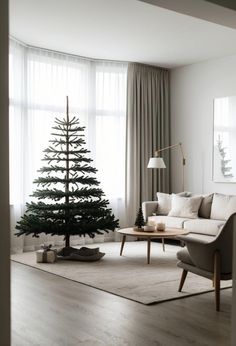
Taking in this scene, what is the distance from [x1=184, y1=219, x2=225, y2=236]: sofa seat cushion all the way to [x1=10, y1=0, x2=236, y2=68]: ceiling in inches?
104

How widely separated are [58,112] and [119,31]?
70.1 inches

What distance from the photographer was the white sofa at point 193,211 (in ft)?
22.9

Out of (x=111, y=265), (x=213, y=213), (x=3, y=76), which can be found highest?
(x=3, y=76)

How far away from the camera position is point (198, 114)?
8.40m

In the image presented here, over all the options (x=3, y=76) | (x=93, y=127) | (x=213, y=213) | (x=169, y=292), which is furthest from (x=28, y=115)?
(x=3, y=76)

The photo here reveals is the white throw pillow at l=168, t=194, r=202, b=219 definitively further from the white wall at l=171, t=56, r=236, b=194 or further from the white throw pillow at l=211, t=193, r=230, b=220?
the white wall at l=171, t=56, r=236, b=194

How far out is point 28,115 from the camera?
726 centimetres

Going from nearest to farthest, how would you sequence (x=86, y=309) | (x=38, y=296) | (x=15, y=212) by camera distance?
(x=86, y=309) → (x=38, y=296) → (x=15, y=212)

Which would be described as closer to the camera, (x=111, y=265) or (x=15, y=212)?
(x=111, y=265)

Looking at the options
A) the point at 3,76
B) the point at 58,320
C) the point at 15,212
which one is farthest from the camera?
the point at 15,212

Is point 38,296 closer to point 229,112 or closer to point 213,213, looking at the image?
point 213,213

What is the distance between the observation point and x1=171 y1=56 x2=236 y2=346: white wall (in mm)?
7945

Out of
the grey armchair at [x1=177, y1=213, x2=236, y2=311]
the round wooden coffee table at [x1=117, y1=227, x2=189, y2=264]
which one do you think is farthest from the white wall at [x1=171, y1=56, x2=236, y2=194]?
the grey armchair at [x1=177, y1=213, x2=236, y2=311]

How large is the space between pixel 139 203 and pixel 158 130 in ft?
4.60
